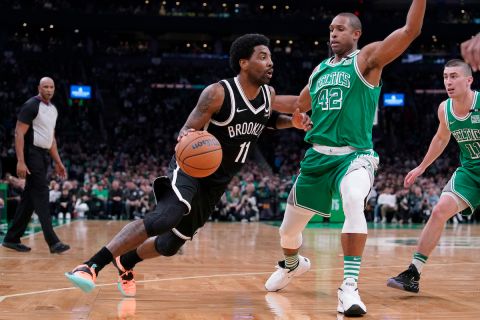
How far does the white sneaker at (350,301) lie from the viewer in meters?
4.45

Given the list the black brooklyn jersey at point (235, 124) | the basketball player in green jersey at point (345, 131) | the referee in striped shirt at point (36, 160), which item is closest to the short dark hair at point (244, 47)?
the black brooklyn jersey at point (235, 124)

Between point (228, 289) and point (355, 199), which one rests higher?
point (355, 199)

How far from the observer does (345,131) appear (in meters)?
5.20

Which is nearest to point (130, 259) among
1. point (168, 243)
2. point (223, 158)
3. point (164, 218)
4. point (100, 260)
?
point (168, 243)

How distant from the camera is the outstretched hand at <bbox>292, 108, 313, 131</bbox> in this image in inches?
206

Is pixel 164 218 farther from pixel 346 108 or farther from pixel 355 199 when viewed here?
pixel 346 108

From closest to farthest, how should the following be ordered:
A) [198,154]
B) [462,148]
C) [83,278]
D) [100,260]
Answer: [83,278]
[198,154]
[100,260]
[462,148]

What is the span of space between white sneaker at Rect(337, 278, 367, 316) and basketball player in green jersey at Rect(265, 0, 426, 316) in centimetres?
20

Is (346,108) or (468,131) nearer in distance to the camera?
(346,108)

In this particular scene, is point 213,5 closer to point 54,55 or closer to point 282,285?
point 54,55

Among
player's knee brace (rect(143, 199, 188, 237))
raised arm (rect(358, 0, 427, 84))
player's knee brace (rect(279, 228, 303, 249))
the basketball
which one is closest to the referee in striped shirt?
player's knee brace (rect(279, 228, 303, 249))

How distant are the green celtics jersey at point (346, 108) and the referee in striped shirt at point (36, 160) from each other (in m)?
4.42

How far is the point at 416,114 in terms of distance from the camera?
125ft

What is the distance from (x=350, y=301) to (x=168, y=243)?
1467mm
